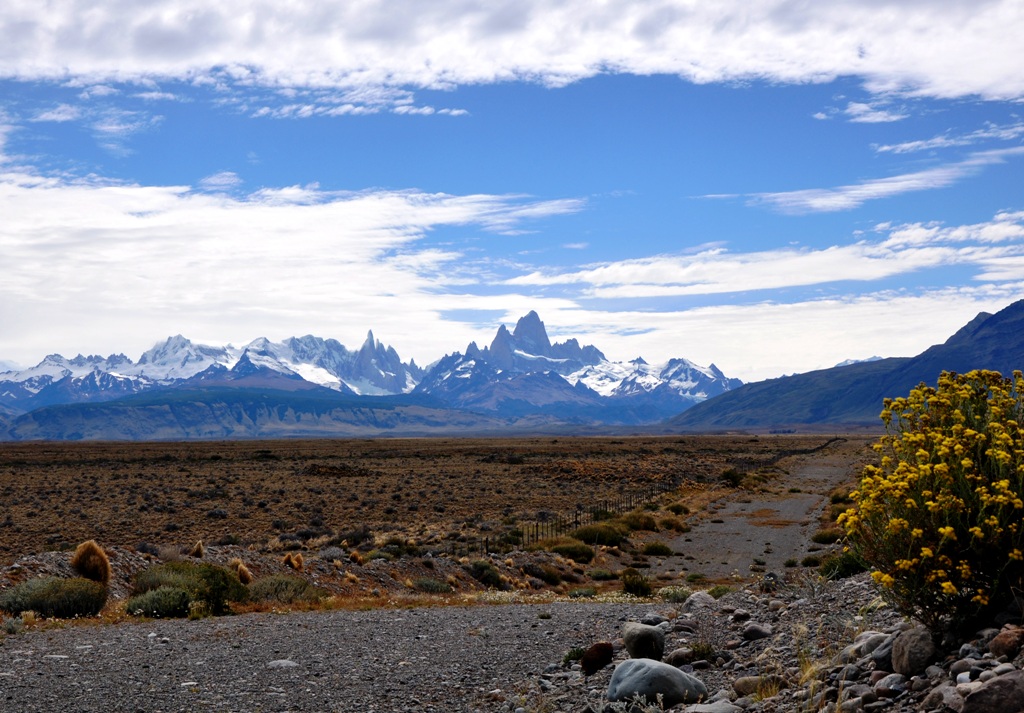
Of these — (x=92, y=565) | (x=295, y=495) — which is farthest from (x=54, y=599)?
(x=295, y=495)

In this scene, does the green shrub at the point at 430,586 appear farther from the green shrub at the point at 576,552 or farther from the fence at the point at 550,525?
the green shrub at the point at 576,552

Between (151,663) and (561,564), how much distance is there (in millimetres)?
20356

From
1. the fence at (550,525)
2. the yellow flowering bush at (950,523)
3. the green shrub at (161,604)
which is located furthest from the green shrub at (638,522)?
the yellow flowering bush at (950,523)

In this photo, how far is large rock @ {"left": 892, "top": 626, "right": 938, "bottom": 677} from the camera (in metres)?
7.60

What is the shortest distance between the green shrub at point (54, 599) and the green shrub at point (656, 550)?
77.9 feet

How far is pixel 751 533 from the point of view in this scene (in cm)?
4200

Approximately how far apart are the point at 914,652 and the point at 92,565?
18939 mm

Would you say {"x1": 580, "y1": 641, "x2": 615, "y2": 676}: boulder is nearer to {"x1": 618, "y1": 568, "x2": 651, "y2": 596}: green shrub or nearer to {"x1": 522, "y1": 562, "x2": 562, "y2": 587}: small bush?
{"x1": 618, "y1": 568, "x2": 651, "y2": 596}: green shrub

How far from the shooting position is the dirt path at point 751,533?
33.2 meters

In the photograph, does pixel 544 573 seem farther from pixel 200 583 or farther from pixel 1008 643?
pixel 1008 643

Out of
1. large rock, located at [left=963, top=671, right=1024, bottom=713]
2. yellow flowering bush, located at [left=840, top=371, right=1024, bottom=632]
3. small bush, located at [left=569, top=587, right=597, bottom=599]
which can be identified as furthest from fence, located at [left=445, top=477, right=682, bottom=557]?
large rock, located at [left=963, top=671, right=1024, bottom=713]

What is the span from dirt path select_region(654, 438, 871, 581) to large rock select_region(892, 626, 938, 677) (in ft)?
57.0

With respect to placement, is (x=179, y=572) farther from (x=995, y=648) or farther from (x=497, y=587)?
(x=995, y=648)

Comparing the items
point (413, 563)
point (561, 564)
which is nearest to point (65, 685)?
point (413, 563)
